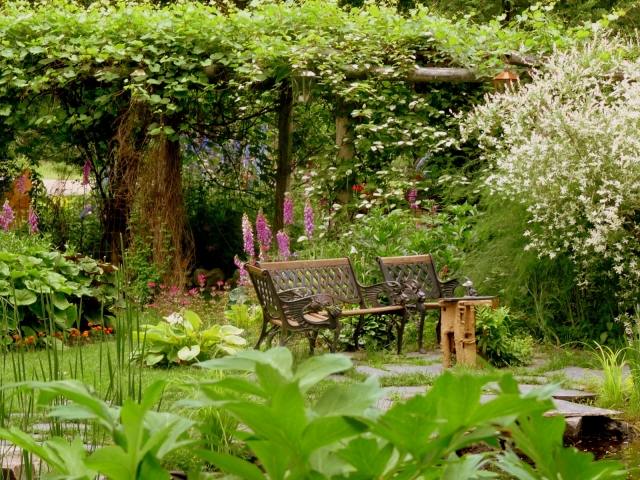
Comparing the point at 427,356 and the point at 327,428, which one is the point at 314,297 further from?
the point at 327,428

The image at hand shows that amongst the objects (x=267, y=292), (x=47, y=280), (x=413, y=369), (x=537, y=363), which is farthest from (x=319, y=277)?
(x=47, y=280)

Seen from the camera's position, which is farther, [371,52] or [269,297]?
[371,52]

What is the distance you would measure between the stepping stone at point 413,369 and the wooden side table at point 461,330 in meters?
0.09

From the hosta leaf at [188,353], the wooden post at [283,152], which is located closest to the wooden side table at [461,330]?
the hosta leaf at [188,353]

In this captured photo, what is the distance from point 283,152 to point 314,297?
341cm

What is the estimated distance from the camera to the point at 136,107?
973 cm

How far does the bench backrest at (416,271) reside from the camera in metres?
7.58

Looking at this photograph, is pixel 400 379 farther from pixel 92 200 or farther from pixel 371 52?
pixel 92 200

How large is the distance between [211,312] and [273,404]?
27.6 ft

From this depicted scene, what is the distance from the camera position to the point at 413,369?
21.5 ft

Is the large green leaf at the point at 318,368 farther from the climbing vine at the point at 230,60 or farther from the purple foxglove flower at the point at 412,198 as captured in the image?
the climbing vine at the point at 230,60

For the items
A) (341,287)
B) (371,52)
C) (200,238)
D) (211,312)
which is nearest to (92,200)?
(200,238)

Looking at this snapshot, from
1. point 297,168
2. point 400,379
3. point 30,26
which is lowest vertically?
point 400,379

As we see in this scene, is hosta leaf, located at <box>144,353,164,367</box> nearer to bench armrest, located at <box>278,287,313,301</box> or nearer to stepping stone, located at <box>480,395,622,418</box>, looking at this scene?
bench armrest, located at <box>278,287,313,301</box>
